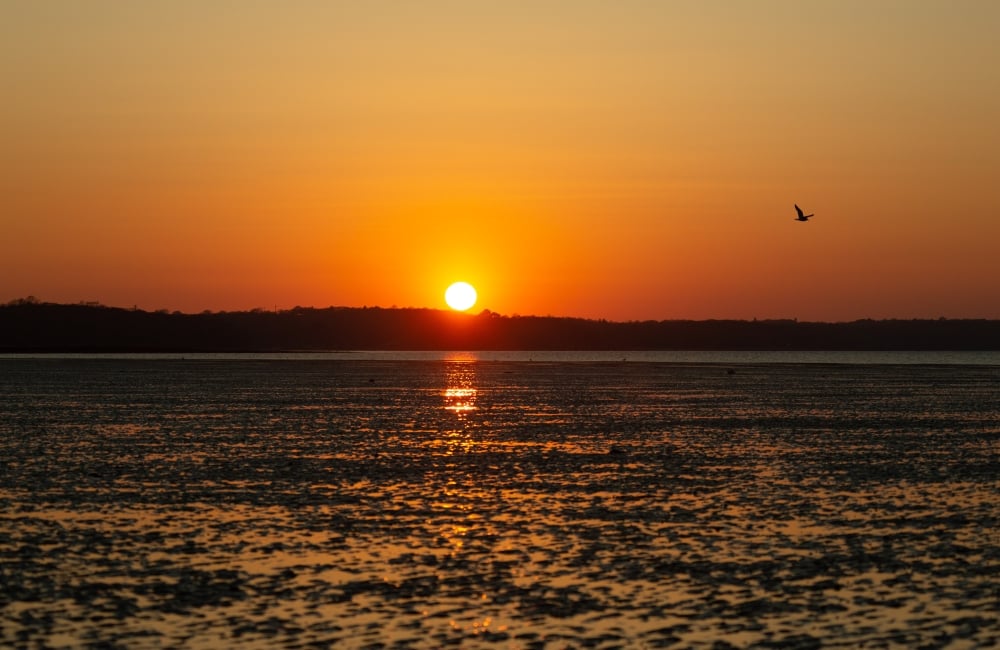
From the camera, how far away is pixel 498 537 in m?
26.1

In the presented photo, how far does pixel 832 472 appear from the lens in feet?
126

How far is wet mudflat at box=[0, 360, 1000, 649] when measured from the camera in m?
18.6

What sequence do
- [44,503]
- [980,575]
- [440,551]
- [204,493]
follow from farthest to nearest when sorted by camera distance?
[204,493]
[44,503]
[440,551]
[980,575]

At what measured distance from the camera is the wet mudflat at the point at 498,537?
18.6 metres

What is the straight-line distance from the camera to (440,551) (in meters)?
24.4

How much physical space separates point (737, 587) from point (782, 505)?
400 inches

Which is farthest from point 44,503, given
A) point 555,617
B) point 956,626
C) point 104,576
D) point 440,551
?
point 956,626

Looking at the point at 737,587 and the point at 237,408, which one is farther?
the point at 237,408

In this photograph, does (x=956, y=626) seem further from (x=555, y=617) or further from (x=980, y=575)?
(x=555, y=617)

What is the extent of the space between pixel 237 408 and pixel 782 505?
46625 millimetres

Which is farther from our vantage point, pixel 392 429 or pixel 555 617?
pixel 392 429

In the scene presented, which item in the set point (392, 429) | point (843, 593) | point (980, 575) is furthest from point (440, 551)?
point (392, 429)

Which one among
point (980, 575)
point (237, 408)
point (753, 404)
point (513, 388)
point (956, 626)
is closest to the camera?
point (956, 626)

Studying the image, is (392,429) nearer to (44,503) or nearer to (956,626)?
A: (44,503)
